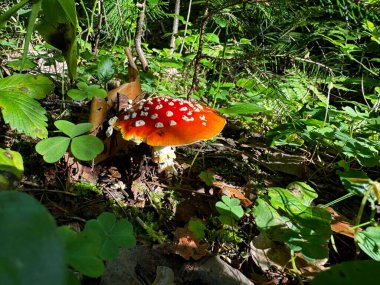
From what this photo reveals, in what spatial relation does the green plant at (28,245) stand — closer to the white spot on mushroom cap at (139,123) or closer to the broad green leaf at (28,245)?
the broad green leaf at (28,245)

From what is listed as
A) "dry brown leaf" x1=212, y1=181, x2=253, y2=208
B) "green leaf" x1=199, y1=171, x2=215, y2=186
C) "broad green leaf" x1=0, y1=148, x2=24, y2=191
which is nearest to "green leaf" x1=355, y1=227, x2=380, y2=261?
"dry brown leaf" x1=212, y1=181, x2=253, y2=208

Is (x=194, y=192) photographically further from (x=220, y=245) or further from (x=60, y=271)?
(x=60, y=271)

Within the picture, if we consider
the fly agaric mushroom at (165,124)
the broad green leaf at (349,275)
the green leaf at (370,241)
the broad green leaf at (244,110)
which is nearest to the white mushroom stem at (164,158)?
the fly agaric mushroom at (165,124)

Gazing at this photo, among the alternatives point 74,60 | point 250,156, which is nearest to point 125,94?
point 74,60

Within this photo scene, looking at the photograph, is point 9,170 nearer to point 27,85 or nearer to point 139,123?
point 27,85

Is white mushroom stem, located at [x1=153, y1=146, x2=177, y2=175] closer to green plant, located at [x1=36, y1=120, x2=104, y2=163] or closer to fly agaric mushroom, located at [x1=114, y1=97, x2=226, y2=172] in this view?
fly agaric mushroom, located at [x1=114, y1=97, x2=226, y2=172]
